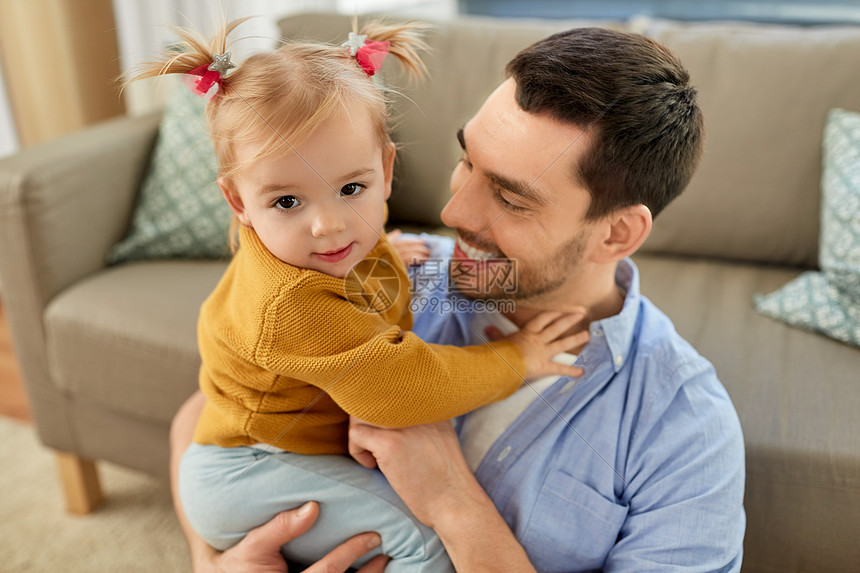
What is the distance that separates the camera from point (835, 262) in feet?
4.13

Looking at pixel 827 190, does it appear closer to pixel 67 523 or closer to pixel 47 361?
pixel 47 361

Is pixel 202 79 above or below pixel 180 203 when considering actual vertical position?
above

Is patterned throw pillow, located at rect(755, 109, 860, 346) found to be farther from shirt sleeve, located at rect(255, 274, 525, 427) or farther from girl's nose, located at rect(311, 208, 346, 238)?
girl's nose, located at rect(311, 208, 346, 238)

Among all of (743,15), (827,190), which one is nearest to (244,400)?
(827,190)

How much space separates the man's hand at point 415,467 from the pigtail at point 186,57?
1.50 ft

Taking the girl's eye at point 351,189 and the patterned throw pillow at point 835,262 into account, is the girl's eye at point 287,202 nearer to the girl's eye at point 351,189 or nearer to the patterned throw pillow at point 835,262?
the girl's eye at point 351,189

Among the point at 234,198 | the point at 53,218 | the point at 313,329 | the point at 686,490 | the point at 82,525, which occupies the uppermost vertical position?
the point at 234,198

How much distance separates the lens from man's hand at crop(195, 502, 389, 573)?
0.89 metres

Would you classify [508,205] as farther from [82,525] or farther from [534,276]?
[82,525]

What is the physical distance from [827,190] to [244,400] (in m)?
1.08

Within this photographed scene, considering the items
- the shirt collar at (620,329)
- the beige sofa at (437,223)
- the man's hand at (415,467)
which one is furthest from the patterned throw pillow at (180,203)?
the shirt collar at (620,329)

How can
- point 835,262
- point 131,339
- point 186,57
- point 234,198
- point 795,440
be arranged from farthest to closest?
point 131,339
point 835,262
point 795,440
point 234,198
point 186,57

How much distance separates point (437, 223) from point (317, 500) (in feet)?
2.69

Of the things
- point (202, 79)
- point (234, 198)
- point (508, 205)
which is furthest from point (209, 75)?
point (508, 205)
